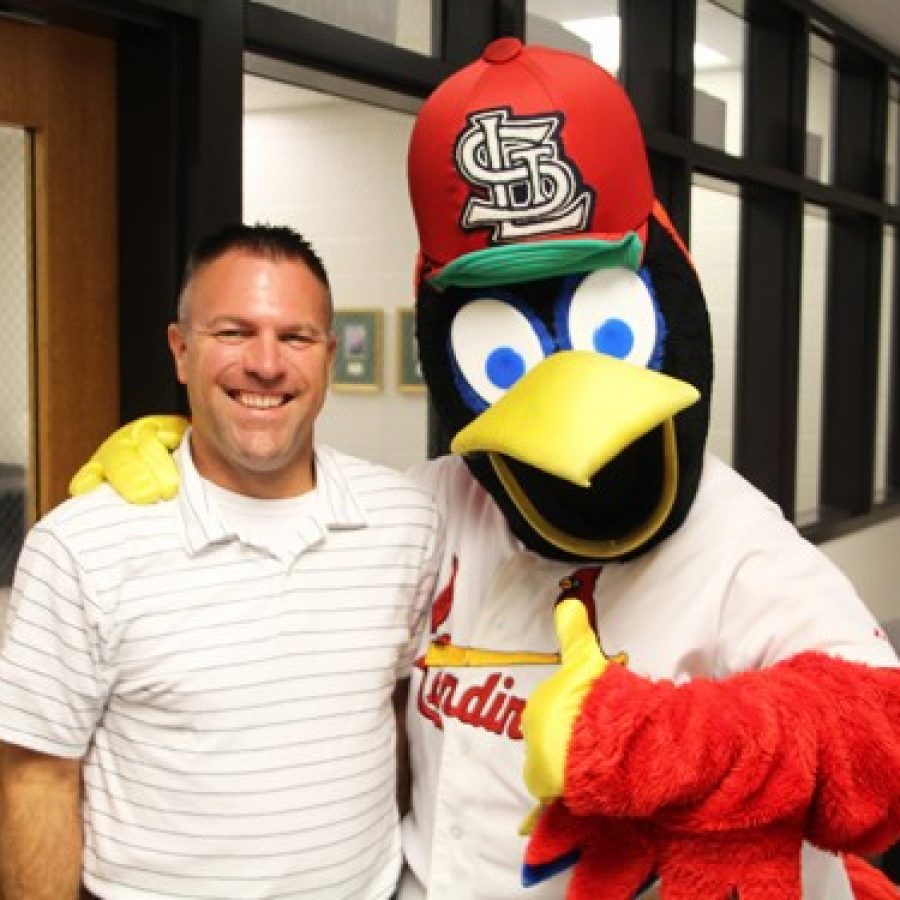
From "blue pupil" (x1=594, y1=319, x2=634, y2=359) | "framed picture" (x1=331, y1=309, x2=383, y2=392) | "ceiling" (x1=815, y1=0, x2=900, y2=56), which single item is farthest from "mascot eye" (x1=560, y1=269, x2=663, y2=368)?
"ceiling" (x1=815, y1=0, x2=900, y2=56)

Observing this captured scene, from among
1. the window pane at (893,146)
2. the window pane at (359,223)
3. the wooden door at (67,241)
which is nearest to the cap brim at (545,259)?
the wooden door at (67,241)

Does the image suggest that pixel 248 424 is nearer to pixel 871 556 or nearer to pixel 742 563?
pixel 742 563

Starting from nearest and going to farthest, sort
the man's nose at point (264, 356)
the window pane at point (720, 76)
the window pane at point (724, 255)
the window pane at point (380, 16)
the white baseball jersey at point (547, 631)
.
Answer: the white baseball jersey at point (547, 631), the man's nose at point (264, 356), the window pane at point (380, 16), the window pane at point (720, 76), the window pane at point (724, 255)

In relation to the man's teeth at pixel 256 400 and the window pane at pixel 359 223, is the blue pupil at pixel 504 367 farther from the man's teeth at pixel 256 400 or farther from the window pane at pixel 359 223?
the window pane at pixel 359 223

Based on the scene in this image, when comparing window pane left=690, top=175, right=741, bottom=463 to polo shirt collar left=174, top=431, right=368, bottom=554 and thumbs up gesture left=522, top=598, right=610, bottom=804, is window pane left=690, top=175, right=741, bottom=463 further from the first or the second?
thumbs up gesture left=522, top=598, right=610, bottom=804

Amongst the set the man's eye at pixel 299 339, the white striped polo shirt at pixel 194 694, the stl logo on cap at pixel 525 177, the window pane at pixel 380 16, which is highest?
the window pane at pixel 380 16

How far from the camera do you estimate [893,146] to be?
6293 mm

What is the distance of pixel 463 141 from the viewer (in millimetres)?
1436

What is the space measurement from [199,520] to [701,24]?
11.6ft

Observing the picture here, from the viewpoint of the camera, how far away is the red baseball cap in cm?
141

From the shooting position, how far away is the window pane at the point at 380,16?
96.0 inches

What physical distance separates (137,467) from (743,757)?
80 cm

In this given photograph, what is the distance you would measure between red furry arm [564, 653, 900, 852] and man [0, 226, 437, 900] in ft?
1.54

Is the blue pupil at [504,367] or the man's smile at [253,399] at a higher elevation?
the blue pupil at [504,367]
